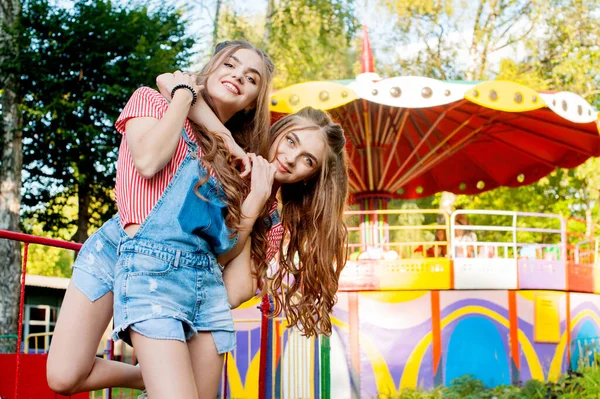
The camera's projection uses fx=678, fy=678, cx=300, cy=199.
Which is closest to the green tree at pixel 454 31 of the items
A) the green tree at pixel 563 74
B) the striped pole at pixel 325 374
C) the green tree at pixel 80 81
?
the green tree at pixel 563 74

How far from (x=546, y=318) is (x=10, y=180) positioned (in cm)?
975

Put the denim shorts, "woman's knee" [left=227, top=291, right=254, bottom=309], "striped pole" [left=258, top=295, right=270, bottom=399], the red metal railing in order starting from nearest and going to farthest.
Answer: the denim shorts
"woman's knee" [left=227, top=291, right=254, bottom=309]
the red metal railing
"striped pole" [left=258, top=295, right=270, bottom=399]

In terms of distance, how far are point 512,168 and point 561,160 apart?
1.31 meters

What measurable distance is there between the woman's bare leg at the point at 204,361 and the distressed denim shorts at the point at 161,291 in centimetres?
4

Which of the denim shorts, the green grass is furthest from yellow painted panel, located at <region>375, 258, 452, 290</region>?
the denim shorts

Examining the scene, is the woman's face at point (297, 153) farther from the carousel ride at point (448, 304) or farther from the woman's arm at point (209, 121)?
the carousel ride at point (448, 304)

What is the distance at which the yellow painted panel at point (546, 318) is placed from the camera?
9.41 meters

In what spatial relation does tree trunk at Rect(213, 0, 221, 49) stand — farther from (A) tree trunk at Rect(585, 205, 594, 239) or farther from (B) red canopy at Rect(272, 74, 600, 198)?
(A) tree trunk at Rect(585, 205, 594, 239)

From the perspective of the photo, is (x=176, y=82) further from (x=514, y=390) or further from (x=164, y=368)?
(x=514, y=390)

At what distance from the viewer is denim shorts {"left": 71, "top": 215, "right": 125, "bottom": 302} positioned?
6.74 feet

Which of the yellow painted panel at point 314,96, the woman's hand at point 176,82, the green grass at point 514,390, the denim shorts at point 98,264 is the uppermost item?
the yellow painted panel at point 314,96

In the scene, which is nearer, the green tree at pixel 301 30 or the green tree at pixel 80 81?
the green tree at pixel 80 81

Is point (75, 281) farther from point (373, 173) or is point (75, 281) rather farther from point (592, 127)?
point (592, 127)

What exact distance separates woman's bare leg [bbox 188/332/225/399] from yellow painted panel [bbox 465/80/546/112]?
792 centimetres
